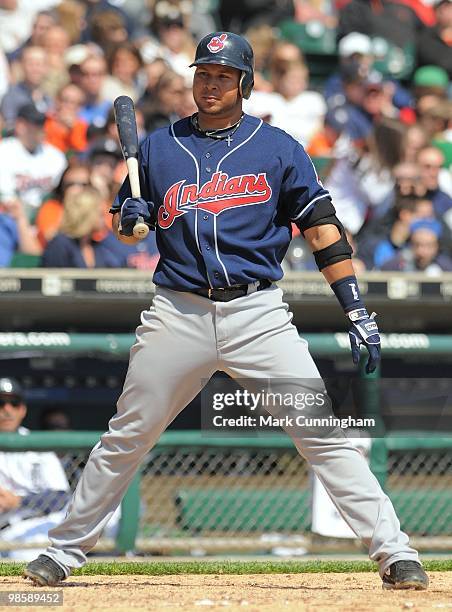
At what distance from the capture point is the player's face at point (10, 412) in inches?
245

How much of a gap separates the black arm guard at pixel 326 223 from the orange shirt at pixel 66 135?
15.9ft

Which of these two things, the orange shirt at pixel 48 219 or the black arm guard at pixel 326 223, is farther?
the orange shirt at pixel 48 219

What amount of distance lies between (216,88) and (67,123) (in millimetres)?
4999

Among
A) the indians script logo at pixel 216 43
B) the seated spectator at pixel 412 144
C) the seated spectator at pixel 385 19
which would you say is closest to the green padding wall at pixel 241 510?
the indians script logo at pixel 216 43

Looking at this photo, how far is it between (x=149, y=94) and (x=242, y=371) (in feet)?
18.3

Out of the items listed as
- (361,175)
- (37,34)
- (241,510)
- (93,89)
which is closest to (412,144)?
(361,175)

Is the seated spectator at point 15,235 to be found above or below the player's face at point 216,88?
below

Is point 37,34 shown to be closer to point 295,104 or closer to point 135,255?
point 295,104

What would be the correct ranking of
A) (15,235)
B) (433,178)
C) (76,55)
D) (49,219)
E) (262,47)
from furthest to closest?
(262,47), (76,55), (433,178), (49,219), (15,235)

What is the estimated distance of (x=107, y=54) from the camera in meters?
9.70

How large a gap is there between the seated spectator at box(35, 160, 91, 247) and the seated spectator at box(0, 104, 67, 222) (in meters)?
0.24

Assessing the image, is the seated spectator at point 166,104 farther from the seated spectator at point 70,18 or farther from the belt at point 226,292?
the belt at point 226,292

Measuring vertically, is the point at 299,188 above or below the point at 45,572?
above

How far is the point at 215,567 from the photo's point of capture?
518cm
